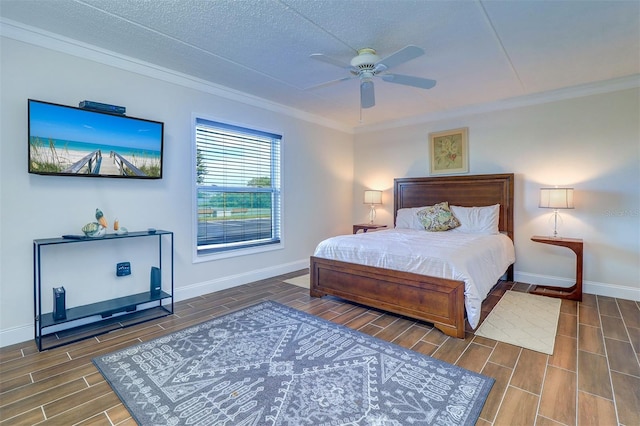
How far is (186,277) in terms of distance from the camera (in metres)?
3.74

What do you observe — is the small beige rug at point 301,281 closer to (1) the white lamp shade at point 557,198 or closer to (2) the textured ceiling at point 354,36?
(2) the textured ceiling at point 354,36

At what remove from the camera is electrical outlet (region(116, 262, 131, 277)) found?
3154 millimetres

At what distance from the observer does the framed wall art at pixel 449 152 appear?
4867mm

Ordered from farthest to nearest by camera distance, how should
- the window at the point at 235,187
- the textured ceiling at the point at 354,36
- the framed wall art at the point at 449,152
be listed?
1. the framed wall art at the point at 449,152
2. the window at the point at 235,187
3. the textured ceiling at the point at 354,36

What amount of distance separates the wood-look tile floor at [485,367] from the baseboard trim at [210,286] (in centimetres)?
9

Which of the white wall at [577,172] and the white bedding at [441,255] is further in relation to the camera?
the white wall at [577,172]

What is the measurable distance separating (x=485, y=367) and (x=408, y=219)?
3035 millimetres

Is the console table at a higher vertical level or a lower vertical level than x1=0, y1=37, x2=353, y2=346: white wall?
lower

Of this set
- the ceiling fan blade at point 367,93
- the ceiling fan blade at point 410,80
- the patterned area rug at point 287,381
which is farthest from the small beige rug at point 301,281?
the ceiling fan blade at point 410,80

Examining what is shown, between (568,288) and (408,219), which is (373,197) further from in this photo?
(568,288)

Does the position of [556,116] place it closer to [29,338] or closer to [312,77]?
[312,77]

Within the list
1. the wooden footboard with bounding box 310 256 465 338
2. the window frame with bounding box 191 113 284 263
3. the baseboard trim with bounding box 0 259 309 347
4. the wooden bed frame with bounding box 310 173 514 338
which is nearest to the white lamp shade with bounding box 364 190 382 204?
the wooden bed frame with bounding box 310 173 514 338

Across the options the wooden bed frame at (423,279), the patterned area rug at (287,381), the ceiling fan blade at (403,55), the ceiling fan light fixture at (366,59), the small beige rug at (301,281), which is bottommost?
the patterned area rug at (287,381)

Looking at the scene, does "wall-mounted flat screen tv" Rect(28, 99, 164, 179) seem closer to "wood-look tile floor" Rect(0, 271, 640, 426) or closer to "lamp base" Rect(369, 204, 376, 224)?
"wood-look tile floor" Rect(0, 271, 640, 426)
